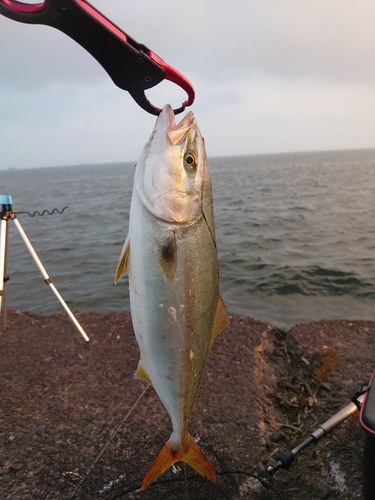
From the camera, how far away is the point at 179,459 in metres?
2.51

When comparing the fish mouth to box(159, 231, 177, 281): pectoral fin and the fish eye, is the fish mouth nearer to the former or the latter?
the fish eye

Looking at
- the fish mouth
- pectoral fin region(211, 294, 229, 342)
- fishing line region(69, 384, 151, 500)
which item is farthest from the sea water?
the fish mouth

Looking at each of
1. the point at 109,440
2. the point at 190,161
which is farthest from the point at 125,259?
the point at 109,440

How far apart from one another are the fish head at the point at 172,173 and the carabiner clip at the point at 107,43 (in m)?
0.24

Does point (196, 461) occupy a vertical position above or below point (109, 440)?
above

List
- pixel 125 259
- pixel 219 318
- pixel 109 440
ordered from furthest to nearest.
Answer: pixel 109 440 < pixel 219 318 < pixel 125 259

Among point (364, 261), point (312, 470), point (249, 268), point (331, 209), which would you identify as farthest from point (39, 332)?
point (331, 209)

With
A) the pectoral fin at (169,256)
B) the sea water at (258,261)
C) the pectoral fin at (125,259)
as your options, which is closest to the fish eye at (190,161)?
the pectoral fin at (169,256)

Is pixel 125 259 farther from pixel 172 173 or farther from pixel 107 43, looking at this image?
pixel 107 43

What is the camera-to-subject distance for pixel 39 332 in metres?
5.98

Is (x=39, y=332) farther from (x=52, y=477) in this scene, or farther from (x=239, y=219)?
(x=239, y=219)

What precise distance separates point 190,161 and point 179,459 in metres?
1.92

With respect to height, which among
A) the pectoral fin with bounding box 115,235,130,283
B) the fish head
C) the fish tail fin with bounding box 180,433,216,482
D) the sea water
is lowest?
the sea water

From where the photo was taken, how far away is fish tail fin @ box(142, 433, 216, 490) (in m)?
2.49
